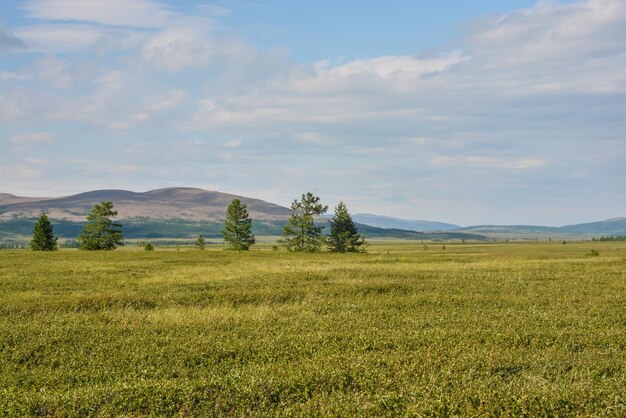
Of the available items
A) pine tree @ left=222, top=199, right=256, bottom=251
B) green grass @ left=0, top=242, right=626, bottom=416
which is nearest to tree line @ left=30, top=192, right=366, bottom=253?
pine tree @ left=222, top=199, right=256, bottom=251

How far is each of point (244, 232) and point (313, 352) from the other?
88.7 metres

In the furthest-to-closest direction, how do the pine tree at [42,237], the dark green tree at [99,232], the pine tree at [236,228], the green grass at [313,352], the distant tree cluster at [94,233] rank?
1. the pine tree at [236,228]
2. the dark green tree at [99,232]
3. the distant tree cluster at [94,233]
4. the pine tree at [42,237]
5. the green grass at [313,352]

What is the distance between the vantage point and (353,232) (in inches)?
3839

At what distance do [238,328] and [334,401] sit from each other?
718 centimetres

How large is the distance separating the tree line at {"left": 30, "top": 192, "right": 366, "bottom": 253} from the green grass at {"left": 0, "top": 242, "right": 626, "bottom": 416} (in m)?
69.3

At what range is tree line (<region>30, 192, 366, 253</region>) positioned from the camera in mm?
91062

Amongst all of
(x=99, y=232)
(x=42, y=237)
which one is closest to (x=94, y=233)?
(x=99, y=232)

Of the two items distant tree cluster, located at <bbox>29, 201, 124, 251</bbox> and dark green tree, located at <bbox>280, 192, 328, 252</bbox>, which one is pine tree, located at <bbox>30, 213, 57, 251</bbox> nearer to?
distant tree cluster, located at <bbox>29, 201, 124, 251</bbox>

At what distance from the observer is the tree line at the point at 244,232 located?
91062 mm

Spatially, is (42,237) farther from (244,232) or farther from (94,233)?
(244,232)

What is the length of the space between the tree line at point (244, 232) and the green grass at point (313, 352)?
69336mm

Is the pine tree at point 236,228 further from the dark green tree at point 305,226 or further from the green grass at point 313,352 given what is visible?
the green grass at point 313,352

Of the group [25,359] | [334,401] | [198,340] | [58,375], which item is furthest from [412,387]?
[25,359]

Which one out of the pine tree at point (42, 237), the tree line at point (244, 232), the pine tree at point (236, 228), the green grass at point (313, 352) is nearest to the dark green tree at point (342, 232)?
the tree line at point (244, 232)
